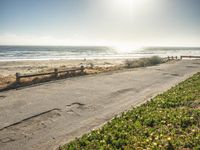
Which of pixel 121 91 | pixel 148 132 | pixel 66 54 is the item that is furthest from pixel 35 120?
pixel 66 54

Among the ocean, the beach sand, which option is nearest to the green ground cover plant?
the beach sand

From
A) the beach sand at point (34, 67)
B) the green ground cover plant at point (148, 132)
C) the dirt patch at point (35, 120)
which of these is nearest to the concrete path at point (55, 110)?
the dirt patch at point (35, 120)

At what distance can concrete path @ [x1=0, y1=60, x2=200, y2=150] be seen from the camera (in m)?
7.03

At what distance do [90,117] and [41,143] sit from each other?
111 inches

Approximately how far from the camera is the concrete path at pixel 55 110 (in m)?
7.03

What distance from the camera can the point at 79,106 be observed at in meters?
10.7

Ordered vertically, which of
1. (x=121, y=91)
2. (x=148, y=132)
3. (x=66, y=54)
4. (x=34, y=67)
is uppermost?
(x=148, y=132)

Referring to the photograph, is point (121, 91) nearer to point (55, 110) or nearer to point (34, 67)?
point (55, 110)

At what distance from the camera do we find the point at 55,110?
9977 mm

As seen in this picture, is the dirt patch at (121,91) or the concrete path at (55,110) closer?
the concrete path at (55,110)

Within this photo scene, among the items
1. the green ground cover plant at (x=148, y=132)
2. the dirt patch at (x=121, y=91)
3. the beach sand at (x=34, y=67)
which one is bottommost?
the beach sand at (x=34, y=67)

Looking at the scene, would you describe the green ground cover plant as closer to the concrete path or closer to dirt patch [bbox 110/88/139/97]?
the concrete path

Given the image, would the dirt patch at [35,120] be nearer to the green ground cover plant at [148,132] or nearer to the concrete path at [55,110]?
the concrete path at [55,110]

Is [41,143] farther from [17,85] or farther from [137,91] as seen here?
[17,85]
